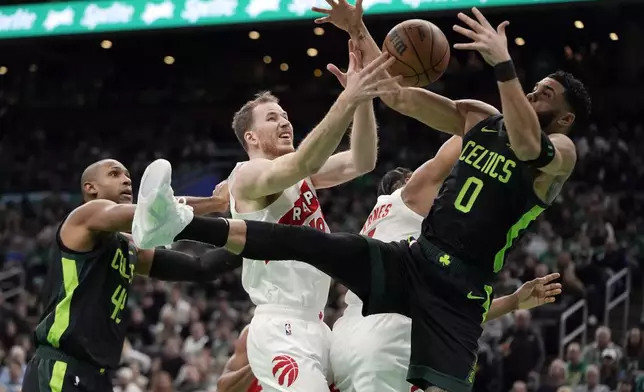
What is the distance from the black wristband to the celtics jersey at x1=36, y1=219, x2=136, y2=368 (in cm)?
235

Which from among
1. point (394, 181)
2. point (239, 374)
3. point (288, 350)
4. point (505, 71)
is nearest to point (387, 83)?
point (505, 71)

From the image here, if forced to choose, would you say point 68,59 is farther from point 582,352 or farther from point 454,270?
point 454,270

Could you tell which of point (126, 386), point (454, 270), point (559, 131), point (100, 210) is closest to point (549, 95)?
point (559, 131)

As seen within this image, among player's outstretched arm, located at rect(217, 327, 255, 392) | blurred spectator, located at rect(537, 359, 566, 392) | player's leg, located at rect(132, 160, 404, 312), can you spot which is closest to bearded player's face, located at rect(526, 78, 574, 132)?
player's leg, located at rect(132, 160, 404, 312)

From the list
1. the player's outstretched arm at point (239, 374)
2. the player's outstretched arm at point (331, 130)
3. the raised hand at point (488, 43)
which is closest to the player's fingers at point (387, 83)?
the player's outstretched arm at point (331, 130)

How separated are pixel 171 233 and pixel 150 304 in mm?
9679

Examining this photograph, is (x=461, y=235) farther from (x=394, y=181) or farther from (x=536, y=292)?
(x=394, y=181)

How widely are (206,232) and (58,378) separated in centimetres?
157

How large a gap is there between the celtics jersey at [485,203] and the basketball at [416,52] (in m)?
0.56

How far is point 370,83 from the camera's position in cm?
469

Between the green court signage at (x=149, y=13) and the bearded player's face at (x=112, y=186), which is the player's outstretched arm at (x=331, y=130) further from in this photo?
the green court signage at (x=149, y=13)

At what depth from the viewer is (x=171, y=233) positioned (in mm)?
4242

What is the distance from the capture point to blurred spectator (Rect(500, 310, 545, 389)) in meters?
10.5

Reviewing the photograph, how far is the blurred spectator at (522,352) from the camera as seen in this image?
34.3 feet
